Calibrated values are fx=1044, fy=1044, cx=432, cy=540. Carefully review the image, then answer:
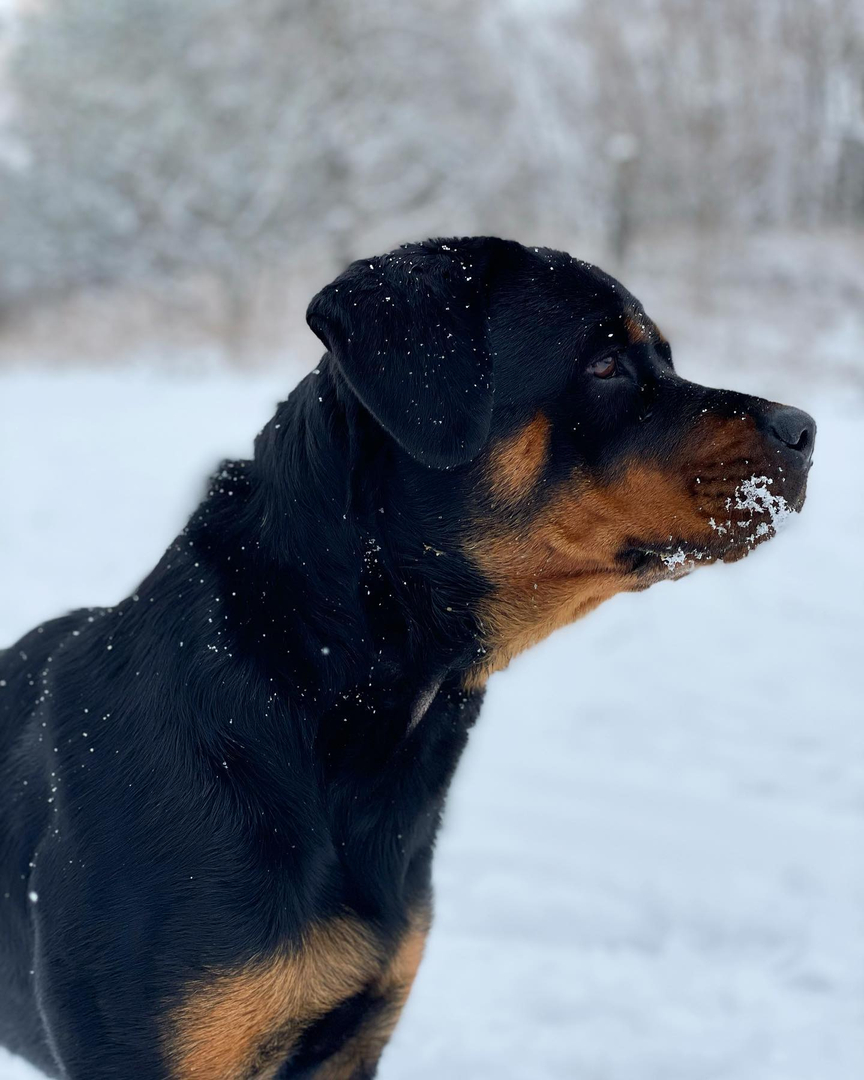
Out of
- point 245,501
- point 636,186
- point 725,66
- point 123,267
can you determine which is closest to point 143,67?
point 123,267

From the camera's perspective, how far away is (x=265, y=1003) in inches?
75.1

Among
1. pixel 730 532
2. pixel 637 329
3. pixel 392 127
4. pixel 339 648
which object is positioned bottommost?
pixel 339 648

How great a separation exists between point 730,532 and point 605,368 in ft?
1.42

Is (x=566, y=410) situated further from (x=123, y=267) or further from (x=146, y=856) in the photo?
(x=123, y=267)

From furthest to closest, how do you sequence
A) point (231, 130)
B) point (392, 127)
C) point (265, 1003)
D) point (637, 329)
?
point (231, 130)
point (392, 127)
point (637, 329)
point (265, 1003)

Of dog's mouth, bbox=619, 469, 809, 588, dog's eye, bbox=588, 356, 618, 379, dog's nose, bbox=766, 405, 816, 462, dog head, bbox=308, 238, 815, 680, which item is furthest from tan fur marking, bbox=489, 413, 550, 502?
dog's nose, bbox=766, 405, 816, 462

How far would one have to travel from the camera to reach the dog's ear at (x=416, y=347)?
1993 millimetres

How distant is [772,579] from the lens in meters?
6.42

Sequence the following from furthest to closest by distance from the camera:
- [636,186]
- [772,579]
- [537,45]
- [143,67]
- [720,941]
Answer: [143,67] < [537,45] < [636,186] < [772,579] < [720,941]

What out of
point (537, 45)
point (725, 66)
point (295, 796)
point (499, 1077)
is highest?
point (537, 45)

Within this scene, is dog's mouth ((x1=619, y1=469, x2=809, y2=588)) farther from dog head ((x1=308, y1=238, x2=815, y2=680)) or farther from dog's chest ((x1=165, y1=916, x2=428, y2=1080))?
dog's chest ((x1=165, y1=916, x2=428, y2=1080))

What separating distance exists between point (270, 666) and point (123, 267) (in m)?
24.3

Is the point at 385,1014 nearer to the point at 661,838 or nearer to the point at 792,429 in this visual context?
the point at 792,429

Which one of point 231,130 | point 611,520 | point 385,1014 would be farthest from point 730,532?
point 231,130
